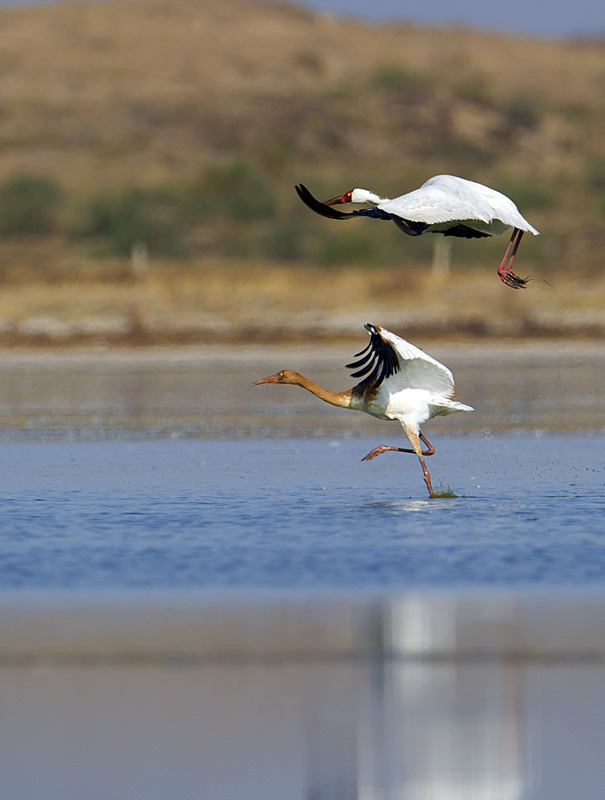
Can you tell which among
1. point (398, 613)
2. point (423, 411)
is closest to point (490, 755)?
point (398, 613)

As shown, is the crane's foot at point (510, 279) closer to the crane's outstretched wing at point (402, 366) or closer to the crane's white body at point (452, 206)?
the crane's white body at point (452, 206)

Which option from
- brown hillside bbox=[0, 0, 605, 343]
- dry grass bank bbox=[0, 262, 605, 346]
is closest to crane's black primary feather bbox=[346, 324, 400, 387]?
dry grass bank bbox=[0, 262, 605, 346]

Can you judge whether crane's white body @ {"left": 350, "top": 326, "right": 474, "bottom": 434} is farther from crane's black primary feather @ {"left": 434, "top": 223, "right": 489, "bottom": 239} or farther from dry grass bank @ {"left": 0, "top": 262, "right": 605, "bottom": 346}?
dry grass bank @ {"left": 0, "top": 262, "right": 605, "bottom": 346}

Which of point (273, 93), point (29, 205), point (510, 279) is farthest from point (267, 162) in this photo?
point (510, 279)

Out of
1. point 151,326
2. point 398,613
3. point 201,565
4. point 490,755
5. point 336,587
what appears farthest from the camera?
point 151,326

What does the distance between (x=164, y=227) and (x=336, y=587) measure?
45915 millimetres

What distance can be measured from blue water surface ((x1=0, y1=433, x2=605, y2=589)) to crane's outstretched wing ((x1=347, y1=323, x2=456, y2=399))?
0.82 metres

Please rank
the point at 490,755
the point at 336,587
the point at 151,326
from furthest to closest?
the point at 151,326 → the point at 336,587 → the point at 490,755

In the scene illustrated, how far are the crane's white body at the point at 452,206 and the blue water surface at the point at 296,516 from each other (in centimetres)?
193

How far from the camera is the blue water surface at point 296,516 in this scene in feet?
26.9

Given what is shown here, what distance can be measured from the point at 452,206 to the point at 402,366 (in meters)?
1.84

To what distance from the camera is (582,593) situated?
7520 mm

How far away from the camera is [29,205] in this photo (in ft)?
190

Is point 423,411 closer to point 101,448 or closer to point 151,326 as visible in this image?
point 101,448
